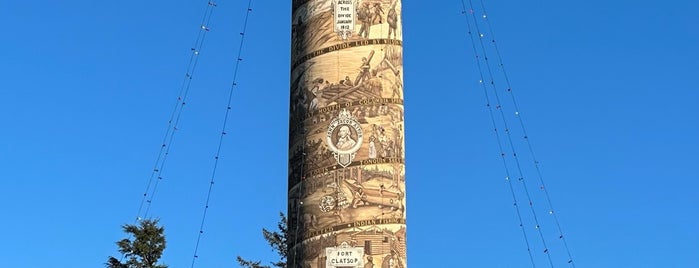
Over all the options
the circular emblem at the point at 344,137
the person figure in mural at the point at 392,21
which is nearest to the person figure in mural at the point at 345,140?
the circular emblem at the point at 344,137

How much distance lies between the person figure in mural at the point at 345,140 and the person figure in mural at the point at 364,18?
213 centimetres

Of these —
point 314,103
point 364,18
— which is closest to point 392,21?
point 364,18

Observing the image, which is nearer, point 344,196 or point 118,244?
point 344,196

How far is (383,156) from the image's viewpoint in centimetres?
2403

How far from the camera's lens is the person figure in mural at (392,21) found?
24.9m

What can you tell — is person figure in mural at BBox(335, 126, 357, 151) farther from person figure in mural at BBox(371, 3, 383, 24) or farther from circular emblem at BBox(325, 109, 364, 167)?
person figure in mural at BBox(371, 3, 383, 24)

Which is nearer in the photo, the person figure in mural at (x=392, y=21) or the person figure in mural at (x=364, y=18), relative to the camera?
the person figure in mural at (x=364, y=18)

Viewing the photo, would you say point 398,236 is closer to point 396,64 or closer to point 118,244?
point 396,64

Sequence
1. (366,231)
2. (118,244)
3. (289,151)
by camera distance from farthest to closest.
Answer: (118,244) < (289,151) < (366,231)

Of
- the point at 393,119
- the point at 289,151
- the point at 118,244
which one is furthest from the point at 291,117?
the point at 118,244

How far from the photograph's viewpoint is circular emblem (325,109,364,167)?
78.9ft

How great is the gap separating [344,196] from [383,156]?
1.17 meters

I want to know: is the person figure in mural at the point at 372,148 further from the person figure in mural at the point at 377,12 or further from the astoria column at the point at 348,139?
the person figure in mural at the point at 377,12

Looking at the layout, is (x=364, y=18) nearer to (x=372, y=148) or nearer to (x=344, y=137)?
(x=344, y=137)
